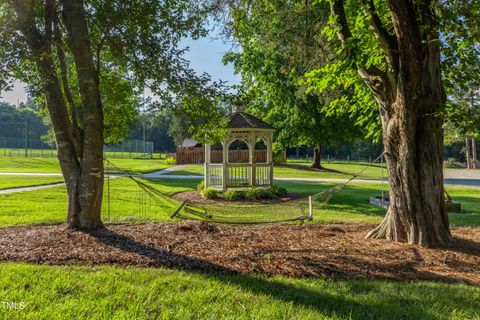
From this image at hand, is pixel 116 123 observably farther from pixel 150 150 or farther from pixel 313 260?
pixel 150 150

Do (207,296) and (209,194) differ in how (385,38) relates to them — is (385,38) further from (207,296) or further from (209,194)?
(209,194)

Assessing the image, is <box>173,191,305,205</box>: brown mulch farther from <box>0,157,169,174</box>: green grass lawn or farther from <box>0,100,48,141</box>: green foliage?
<box>0,100,48,141</box>: green foliage

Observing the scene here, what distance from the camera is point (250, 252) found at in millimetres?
4977

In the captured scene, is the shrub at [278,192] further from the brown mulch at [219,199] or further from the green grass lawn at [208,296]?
the green grass lawn at [208,296]

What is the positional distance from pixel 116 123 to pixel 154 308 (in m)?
A: 5.10

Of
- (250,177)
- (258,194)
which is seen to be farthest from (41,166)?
(258,194)

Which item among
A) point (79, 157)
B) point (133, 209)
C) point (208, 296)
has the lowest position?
point (133, 209)

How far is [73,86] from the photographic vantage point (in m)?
7.07

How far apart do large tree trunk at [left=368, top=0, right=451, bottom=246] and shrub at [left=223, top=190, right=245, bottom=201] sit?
Result: 695 centimetres

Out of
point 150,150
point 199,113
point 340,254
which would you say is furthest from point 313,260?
point 150,150

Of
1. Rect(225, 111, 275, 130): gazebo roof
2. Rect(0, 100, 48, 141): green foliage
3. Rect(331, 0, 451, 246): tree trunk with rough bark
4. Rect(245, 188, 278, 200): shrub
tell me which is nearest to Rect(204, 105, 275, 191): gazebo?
Rect(225, 111, 275, 130): gazebo roof

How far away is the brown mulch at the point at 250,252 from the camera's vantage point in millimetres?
4309

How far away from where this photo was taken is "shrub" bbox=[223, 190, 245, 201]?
1216 cm

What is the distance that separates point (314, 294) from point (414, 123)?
3.37m
